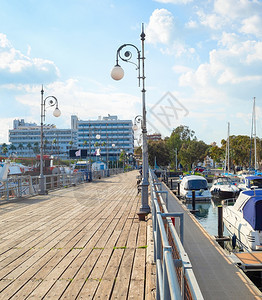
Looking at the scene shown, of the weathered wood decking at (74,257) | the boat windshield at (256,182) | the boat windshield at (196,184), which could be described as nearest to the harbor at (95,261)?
the weathered wood decking at (74,257)

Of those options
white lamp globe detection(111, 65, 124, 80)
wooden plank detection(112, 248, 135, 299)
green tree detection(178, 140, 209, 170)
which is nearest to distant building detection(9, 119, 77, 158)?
green tree detection(178, 140, 209, 170)

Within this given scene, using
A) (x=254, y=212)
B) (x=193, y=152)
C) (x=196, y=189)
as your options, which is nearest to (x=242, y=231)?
(x=254, y=212)

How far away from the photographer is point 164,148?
229 ft

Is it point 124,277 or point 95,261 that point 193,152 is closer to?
point 95,261

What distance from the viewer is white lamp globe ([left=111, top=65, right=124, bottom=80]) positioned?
10.6m

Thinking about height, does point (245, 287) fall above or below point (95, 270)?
below


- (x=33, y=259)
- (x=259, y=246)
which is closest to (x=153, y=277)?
(x=33, y=259)

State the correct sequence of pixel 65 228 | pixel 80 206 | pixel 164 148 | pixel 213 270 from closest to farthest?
pixel 213 270 < pixel 65 228 < pixel 80 206 < pixel 164 148

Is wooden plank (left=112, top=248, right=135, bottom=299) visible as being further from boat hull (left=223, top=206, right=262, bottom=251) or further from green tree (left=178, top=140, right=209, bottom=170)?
green tree (left=178, top=140, right=209, bottom=170)

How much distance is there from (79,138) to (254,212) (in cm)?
14120

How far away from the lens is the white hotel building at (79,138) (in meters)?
144

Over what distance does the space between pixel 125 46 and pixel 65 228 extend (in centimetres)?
735

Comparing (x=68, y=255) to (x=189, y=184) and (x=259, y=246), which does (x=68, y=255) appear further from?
(x=189, y=184)

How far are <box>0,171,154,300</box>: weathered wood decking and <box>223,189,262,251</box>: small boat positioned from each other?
4915mm
